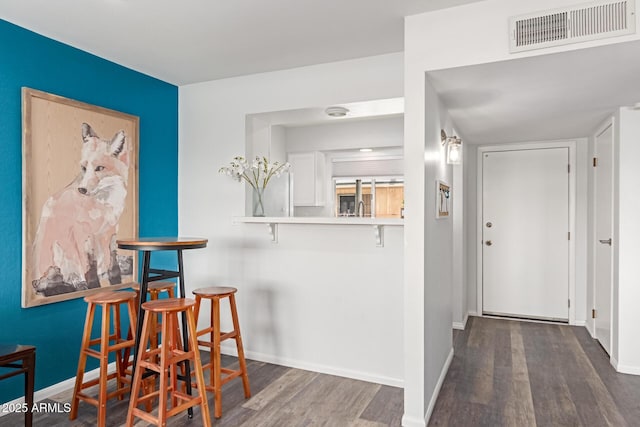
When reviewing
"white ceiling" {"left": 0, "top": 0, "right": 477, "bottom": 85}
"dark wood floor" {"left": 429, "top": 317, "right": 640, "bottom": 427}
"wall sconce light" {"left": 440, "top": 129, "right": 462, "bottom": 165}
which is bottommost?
"dark wood floor" {"left": 429, "top": 317, "right": 640, "bottom": 427}

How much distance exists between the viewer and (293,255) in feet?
11.5

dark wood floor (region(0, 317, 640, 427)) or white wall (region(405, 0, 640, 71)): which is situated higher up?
white wall (region(405, 0, 640, 71))

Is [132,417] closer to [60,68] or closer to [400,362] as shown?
[400,362]

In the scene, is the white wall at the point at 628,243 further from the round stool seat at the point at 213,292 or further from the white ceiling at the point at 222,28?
the round stool seat at the point at 213,292

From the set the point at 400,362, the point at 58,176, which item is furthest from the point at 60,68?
the point at 400,362

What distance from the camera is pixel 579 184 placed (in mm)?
4805

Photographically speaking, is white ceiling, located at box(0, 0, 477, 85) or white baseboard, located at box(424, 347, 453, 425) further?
white baseboard, located at box(424, 347, 453, 425)

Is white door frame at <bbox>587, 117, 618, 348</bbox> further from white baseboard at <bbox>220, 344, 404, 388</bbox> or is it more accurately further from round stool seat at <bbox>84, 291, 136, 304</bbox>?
round stool seat at <bbox>84, 291, 136, 304</bbox>

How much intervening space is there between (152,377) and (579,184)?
15.4 feet

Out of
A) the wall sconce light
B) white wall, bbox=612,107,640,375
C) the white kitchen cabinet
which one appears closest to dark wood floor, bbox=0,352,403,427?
the wall sconce light

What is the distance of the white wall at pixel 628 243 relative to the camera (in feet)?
11.0

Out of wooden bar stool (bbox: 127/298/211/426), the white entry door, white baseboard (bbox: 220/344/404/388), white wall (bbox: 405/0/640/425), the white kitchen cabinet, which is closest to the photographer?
wooden bar stool (bbox: 127/298/211/426)

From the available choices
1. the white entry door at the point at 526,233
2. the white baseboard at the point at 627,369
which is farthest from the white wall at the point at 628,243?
the white entry door at the point at 526,233

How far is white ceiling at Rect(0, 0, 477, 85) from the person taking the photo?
7.98 ft
